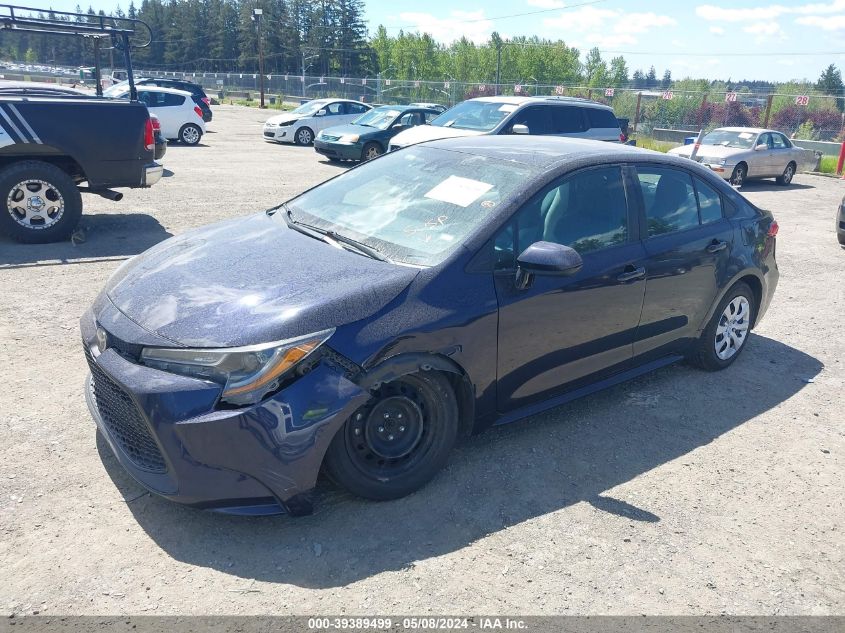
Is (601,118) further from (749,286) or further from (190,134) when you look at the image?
(190,134)

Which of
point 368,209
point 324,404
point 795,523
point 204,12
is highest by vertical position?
point 204,12

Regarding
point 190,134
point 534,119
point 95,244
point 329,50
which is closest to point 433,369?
point 95,244

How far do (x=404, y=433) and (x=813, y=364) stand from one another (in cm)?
391

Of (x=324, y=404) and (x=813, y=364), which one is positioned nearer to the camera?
(x=324, y=404)

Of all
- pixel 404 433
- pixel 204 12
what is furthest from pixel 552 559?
pixel 204 12

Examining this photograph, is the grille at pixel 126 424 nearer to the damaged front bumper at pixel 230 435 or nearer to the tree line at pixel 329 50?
the damaged front bumper at pixel 230 435

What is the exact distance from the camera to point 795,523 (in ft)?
11.1

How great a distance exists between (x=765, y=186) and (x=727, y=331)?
14.9 m

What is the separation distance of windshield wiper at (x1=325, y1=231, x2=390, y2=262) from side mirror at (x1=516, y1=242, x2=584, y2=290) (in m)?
0.71

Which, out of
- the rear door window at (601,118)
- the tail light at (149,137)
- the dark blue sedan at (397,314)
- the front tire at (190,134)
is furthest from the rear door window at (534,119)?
the front tire at (190,134)

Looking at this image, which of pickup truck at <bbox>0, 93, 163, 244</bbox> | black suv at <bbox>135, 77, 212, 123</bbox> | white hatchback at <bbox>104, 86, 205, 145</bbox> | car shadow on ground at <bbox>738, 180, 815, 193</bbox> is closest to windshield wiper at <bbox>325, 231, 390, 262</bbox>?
pickup truck at <bbox>0, 93, 163, 244</bbox>

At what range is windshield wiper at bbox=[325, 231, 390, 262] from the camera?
3.50 meters

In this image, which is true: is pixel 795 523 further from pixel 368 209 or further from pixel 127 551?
pixel 127 551

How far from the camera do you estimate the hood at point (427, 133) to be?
40.5ft
